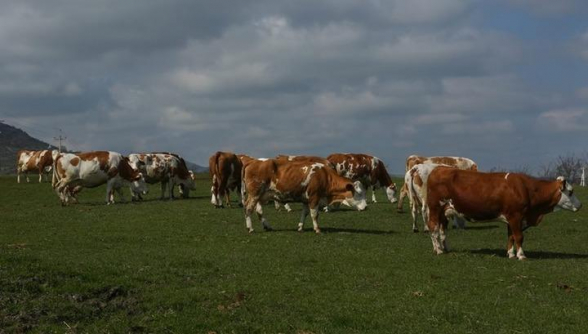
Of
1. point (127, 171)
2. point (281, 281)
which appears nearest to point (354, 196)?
point (281, 281)

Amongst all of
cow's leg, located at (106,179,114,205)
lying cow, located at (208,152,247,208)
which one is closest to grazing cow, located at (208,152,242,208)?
lying cow, located at (208,152,247,208)

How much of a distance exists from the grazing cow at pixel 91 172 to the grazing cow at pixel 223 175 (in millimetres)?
5668

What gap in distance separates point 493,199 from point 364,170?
67.7 ft

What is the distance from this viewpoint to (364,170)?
3844cm

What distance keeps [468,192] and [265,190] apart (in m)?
7.43

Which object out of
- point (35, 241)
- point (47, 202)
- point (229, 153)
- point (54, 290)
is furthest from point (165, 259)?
point (47, 202)

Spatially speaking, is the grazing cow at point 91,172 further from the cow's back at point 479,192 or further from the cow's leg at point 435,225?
the cow's back at point 479,192

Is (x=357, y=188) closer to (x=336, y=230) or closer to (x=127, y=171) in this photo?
(x=336, y=230)

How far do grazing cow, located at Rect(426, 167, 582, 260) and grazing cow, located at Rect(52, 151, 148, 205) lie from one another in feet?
74.2

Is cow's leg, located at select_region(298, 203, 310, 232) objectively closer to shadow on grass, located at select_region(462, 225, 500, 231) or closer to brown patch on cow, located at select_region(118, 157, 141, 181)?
shadow on grass, located at select_region(462, 225, 500, 231)

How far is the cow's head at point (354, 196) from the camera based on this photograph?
77.8 feet

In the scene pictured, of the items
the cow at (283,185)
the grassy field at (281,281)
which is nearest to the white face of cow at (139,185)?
the grassy field at (281,281)

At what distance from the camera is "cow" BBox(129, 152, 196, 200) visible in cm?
4003

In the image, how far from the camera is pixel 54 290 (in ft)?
43.1
